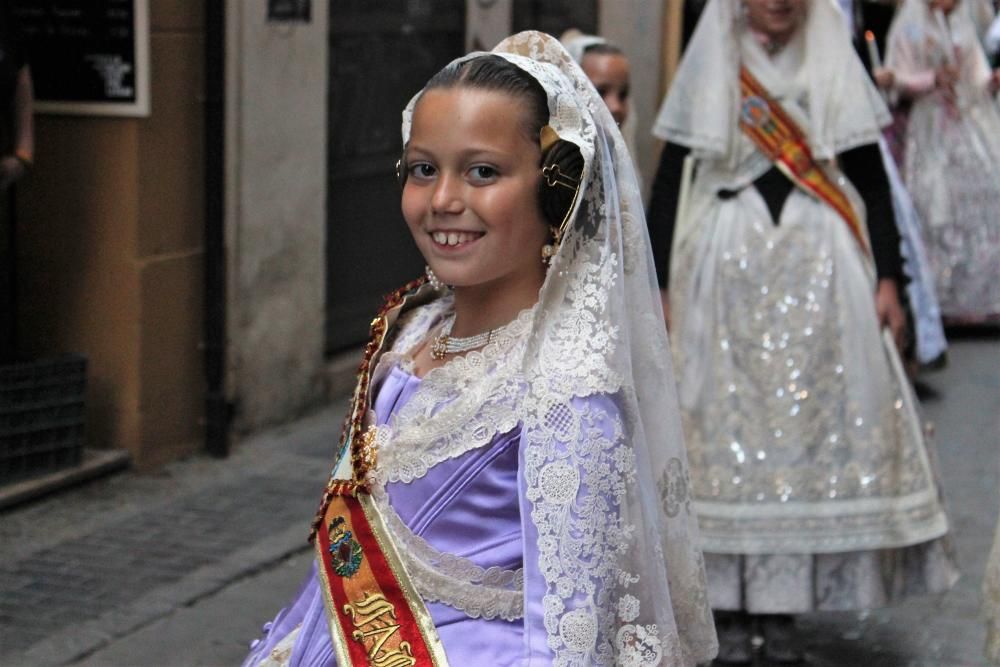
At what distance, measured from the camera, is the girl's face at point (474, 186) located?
274 centimetres

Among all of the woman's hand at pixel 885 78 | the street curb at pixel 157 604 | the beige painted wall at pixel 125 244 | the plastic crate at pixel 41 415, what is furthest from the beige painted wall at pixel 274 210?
the woman's hand at pixel 885 78

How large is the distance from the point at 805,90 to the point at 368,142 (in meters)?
4.09

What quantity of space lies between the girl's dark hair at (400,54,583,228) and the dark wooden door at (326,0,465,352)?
6.00 metres

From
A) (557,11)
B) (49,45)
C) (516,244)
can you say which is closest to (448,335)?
(516,244)

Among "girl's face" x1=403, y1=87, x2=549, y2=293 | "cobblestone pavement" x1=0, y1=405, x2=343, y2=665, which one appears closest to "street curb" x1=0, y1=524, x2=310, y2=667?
"cobblestone pavement" x1=0, y1=405, x2=343, y2=665

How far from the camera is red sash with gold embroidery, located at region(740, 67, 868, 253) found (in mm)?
5422

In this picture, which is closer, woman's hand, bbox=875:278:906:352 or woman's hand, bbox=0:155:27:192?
woman's hand, bbox=875:278:906:352

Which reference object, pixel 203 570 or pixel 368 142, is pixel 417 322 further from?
pixel 368 142

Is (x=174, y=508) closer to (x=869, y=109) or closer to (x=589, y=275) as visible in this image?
(x=869, y=109)

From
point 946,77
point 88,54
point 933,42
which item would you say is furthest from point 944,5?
point 88,54

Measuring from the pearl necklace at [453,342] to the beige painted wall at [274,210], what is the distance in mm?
4802

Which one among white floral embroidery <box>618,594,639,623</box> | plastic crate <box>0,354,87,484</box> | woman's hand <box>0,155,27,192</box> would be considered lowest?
plastic crate <box>0,354,87,484</box>

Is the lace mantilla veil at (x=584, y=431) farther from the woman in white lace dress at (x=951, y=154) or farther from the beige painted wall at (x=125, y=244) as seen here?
the woman in white lace dress at (x=951, y=154)

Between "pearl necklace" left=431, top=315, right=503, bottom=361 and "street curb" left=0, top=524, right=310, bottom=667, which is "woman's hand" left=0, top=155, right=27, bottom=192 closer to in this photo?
"street curb" left=0, top=524, right=310, bottom=667
